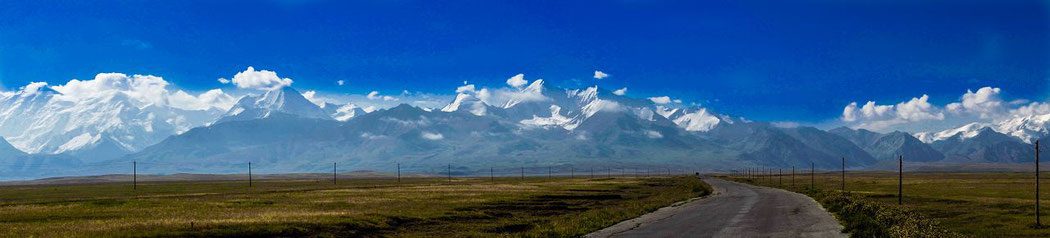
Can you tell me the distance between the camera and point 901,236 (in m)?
30.3

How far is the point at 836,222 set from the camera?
140ft

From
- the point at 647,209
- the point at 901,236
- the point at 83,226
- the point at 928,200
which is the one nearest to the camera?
the point at 901,236

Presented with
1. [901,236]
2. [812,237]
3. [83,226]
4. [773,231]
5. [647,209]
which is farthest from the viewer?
[647,209]

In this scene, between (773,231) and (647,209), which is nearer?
(773,231)

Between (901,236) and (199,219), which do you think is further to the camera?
(199,219)

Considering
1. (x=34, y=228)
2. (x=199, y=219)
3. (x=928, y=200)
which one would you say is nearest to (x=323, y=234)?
(x=199, y=219)

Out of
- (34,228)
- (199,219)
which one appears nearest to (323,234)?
(199,219)

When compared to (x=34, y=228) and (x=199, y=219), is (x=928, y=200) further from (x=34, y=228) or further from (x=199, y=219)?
(x=34, y=228)

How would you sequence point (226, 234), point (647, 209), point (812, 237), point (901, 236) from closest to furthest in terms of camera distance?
point (901, 236), point (812, 237), point (226, 234), point (647, 209)

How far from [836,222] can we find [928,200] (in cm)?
4246

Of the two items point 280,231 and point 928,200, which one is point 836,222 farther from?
point 928,200

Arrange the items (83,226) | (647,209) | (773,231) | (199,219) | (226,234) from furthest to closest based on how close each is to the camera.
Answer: (647,209)
(199,219)
(83,226)
(226,234)
(773,231)

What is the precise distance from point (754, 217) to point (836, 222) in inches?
213

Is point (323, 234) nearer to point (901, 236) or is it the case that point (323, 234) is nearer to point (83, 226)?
point (83, 226)
